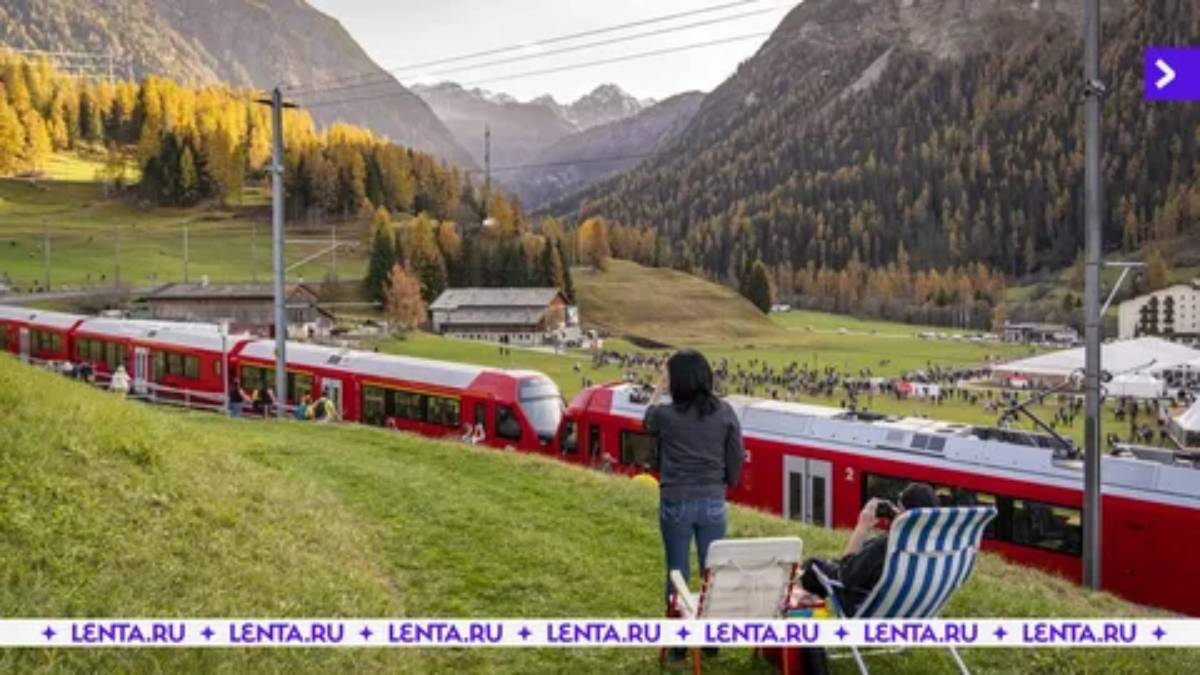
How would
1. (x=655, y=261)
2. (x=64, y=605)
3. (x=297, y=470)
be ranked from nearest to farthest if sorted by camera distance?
1. (x=64, y=605)
2. (x=297, y=470)
3. (x=655, y=261)

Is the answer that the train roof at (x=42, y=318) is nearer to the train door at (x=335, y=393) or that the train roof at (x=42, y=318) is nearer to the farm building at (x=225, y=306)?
the train door at (x=335, y=393)

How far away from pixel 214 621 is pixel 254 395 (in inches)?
1080

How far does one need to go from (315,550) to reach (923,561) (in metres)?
5.23

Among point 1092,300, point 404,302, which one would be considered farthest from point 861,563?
point 404,302

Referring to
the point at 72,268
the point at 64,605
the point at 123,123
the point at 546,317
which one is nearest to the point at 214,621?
the point at 64,605

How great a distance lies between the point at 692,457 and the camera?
666cm

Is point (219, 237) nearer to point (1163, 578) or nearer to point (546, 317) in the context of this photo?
point (546, 317)

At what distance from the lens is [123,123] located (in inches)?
7352

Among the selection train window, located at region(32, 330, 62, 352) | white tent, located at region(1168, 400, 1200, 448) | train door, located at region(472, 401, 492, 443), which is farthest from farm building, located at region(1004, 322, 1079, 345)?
train door, located at region(472, 401, 492, 443)

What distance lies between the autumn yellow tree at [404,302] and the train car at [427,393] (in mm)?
63132

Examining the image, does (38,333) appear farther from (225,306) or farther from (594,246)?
(594,246)

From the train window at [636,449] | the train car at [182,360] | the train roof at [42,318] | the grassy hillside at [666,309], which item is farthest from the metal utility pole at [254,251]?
the train window at [636,449]

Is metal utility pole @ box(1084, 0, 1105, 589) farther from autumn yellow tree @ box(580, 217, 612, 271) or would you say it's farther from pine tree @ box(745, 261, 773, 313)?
autumn yellow tree @ box(580, 217, 612, 271)

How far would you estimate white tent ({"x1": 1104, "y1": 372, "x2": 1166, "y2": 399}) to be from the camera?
4472cm
